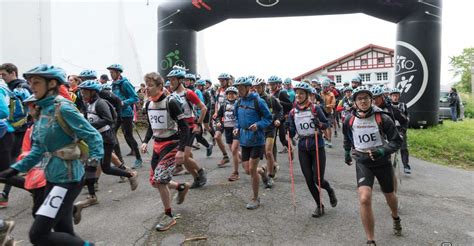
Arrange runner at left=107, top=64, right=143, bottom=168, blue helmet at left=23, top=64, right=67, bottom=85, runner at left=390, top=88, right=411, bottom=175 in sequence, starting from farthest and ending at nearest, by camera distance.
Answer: runner at left=107, top=64, right=143, bottom=168 → runner at left=390, top=88, right=411, bottom=175 → blue helmet at left=23, top=64, right=67, bottom=85

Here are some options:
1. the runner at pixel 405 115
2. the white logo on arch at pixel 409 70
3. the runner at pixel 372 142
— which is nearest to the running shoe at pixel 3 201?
the runner at pixel 372 142

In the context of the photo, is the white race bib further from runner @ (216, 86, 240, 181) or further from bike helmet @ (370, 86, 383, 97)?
runner @ (216, 86, 240, 181)

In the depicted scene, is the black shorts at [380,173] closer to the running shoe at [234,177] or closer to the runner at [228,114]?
the running shoe at [234,177]

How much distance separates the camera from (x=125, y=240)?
13.9 feet

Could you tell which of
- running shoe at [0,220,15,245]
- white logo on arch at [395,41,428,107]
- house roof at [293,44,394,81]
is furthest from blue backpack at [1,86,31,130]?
house roof at [293,44,394,81]

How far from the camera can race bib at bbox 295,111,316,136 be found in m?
5.21

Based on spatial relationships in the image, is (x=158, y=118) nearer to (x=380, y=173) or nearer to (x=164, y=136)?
(x=164, y=136)

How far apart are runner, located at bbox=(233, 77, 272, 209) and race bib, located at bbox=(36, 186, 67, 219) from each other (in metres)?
2.93

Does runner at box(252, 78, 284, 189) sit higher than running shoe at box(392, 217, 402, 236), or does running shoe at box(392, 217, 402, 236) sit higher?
runner at box(252, 78, 284, 189)

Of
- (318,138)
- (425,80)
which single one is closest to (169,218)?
(318,138)

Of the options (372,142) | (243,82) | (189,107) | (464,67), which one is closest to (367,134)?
(372,142)

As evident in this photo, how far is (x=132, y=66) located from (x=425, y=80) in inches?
571

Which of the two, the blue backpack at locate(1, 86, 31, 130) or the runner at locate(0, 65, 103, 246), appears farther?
the blue backpack at locate(1, 86, 31, 130)

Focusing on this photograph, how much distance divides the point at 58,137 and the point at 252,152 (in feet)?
9.90
